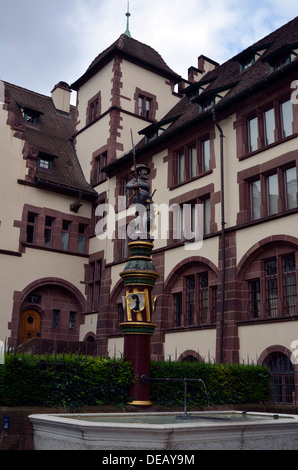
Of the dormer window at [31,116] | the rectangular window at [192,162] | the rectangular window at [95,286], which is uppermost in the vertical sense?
the dormer window at [31,116]

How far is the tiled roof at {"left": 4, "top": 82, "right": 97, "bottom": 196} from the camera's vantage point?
27.5m

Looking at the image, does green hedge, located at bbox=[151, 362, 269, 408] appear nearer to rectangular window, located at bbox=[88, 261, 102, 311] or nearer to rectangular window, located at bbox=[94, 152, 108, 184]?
rectangular window, located at bbox=[88, 261, 102, 311]

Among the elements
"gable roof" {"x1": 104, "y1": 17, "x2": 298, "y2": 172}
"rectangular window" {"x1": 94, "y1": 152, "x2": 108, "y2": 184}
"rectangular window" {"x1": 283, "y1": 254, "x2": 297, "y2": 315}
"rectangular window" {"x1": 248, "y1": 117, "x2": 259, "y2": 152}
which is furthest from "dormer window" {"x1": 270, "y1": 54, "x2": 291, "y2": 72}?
"rectangular window" {"x1": 94, "y1": 152, "x2": 108, "y2": 184}

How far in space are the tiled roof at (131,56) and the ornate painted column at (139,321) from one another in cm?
2113

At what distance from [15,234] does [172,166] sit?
27.1ft

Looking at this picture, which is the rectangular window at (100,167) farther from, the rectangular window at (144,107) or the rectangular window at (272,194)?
the rectangular window at (272,194)

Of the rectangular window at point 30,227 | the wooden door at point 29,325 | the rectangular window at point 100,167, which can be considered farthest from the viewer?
the rectangular window at point 100,167

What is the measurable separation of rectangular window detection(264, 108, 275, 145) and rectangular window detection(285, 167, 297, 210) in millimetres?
1626

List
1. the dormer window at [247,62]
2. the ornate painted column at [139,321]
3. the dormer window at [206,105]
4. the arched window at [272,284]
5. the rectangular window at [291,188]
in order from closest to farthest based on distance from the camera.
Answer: the ornate painted column at [139,321]
the arched window at [272,284]
the rectangular window at [291,188]
the dormer window at [206,105]
the dormer window at [247,62]

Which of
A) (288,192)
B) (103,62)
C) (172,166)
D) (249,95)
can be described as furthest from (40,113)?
(288,192)

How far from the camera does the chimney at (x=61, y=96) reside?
35.2 meters

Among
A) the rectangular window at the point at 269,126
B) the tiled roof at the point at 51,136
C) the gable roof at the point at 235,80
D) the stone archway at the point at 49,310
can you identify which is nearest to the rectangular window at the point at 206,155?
the gable roof at the point at 235,80

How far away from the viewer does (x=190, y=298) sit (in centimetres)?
2100

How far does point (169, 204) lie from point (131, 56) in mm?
11531
